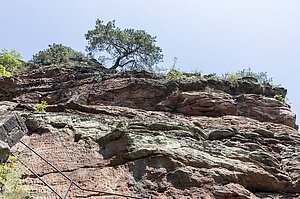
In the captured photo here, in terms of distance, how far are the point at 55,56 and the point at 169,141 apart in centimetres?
1362

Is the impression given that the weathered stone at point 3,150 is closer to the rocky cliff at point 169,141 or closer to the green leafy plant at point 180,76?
the rocky cliff at point 169,141

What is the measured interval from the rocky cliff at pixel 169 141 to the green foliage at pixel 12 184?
296 millimetres

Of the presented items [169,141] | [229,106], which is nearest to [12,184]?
[169,141]

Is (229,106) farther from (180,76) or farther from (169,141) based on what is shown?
(169,141)

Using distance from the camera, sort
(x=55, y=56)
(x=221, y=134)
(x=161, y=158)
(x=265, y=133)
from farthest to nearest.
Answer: (x=55, y=56) < (x=265, y=133) < (x=221, y=134) < (x=161, y=158)

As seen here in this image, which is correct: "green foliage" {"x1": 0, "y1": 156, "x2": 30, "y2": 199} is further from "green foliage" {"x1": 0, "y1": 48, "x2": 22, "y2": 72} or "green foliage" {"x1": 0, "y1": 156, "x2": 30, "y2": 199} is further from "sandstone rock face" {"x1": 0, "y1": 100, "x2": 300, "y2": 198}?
"green foliage" {"x1": 0, "y1": 48, "x2": 22, "y2": 72}

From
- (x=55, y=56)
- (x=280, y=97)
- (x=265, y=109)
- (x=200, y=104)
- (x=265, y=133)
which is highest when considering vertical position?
(x=55, y=56)

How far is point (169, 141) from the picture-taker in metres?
7.99

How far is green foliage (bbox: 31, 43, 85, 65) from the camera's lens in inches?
705

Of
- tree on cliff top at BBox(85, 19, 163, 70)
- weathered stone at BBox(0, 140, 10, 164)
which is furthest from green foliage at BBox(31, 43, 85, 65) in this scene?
weathered stone at BBox(0, 140, 10, 164)

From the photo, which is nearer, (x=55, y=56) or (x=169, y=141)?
(x=169, y=141)

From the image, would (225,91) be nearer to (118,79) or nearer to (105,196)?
(118,79)

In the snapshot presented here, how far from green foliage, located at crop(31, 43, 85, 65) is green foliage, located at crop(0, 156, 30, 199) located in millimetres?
11841

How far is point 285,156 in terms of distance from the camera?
28.4ft
